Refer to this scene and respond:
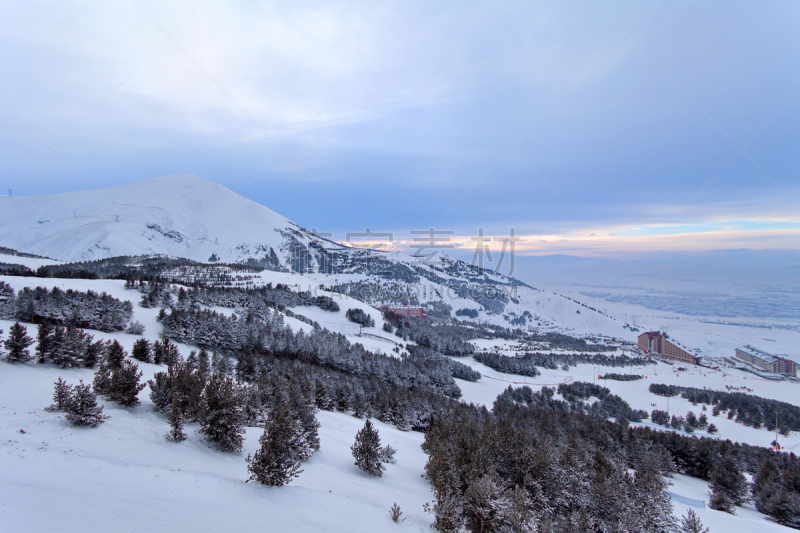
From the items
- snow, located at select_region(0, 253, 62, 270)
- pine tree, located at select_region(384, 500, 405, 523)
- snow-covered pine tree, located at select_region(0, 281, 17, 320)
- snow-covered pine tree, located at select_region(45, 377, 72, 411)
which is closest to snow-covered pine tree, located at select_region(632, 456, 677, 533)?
pine tree, located at select_region(384, 500, 405, 523)

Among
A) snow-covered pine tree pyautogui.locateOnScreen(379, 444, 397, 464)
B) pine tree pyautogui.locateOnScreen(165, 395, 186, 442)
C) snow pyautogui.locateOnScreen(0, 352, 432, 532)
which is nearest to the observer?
snow pyautogui.locateOnScreen(0, 352, 432, 532)

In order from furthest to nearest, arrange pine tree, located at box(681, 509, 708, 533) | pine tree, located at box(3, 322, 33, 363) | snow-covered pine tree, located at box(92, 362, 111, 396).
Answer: pine tree, located at box(3, 322, 33, 363) → snow-covered pine tree, located at box(92, 362, 111, 396) → pine tree, located at box(681, 509, 708, 533)

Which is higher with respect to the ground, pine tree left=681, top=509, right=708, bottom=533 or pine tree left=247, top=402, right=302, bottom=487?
pine tree left=247, top=402, right=302, bottom=487

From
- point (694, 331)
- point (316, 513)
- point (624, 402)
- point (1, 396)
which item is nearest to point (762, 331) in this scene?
point (694, 331)

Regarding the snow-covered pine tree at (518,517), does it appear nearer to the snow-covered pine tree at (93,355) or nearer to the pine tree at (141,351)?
the snow-covered pine tree at (93,355)

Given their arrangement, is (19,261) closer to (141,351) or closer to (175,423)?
(141,351)

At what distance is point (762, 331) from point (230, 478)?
277278 millimetres

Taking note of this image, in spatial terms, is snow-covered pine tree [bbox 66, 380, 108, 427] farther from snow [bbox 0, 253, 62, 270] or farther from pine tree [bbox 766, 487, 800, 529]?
snow [bbox 0, 253, 62, 270]

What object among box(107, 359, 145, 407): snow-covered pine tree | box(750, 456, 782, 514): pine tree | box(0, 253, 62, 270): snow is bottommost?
box(750, 456, 782, 514): pine tree

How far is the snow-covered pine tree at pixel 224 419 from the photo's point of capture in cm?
1820

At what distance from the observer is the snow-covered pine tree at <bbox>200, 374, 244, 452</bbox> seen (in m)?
18.2

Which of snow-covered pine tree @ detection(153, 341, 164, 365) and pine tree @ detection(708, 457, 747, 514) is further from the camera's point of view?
snow-covered pine tree @ detection(153, 341, 164, 365)

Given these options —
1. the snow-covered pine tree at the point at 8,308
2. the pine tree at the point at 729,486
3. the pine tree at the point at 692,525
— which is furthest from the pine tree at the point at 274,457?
the snow-covered pine tree at the point at 8,308

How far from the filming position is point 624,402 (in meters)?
72.3
